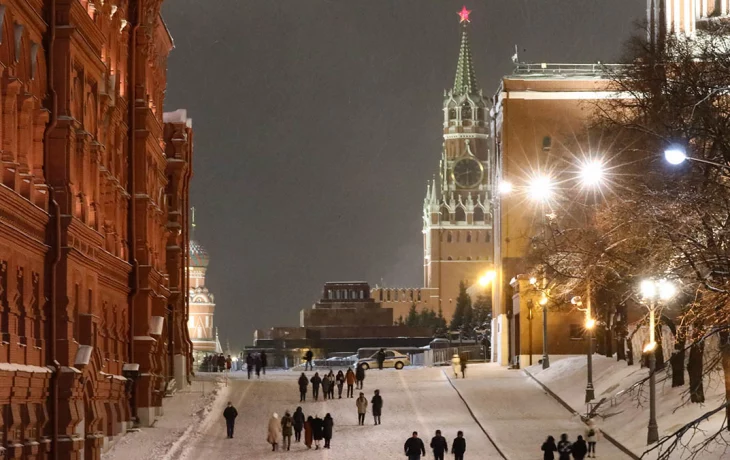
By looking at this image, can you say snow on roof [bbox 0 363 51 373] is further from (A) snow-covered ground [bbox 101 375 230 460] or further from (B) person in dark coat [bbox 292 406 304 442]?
(B) person in dark coat [bbox 292 406 304 442]

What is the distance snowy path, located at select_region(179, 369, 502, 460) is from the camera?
4556 centimetres

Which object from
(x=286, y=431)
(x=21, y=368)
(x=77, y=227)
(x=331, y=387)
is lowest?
(x=286, y=431)

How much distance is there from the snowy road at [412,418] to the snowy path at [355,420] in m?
0.03

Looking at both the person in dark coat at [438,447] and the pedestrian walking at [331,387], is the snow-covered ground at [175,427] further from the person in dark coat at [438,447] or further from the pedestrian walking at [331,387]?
the person in dark coat at [438,447]

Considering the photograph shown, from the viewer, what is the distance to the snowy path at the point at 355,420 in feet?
149

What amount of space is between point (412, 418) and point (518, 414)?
3513 mm

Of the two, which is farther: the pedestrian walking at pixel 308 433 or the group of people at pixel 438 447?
the pedestrian walking at pixel 308 433

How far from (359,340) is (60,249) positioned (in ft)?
357

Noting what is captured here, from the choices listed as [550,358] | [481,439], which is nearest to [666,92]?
[481,439]

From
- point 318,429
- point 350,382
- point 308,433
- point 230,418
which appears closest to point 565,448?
point 318,429

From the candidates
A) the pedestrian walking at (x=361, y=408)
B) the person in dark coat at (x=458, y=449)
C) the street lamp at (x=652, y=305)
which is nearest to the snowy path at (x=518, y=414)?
the street lamp at (x=652, y=305)

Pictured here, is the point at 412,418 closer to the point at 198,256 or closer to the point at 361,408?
the point at 361,408

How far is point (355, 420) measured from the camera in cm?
5403

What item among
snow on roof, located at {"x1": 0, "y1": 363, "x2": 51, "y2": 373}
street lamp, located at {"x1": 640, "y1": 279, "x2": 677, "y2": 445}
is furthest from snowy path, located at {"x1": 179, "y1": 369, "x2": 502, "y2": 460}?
snow on roof, located at {"x1": 0, "y1": 363, "x2": 51, "y2": 373}
